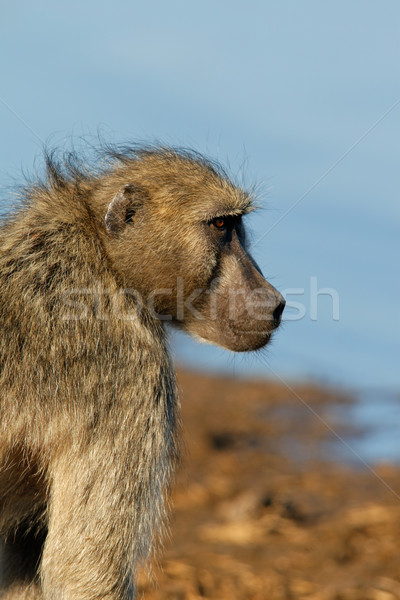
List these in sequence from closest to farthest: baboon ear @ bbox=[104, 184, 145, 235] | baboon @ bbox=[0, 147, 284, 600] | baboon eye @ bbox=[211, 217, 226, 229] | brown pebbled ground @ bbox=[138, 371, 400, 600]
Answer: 1. baboon @ bbox=[0, 147, 284, 600]
2. baboon ear @ bbox=[104, 184, 145, 235]
3. baboon eye @ bbox=[211, 217, 226, 229]
4. brown pebbled ground @ bbox=[138, 371, 400, 600]

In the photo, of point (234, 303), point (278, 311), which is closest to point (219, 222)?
point (234, 303)

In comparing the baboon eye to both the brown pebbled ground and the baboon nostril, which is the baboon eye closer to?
the baboon nostril

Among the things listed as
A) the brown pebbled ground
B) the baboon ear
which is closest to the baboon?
the baboon ear

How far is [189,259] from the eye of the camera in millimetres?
4164

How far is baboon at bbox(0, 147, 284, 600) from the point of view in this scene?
12.4 ft

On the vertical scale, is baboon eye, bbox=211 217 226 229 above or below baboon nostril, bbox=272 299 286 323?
above

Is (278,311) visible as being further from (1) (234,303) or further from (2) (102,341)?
(2) (102,341)

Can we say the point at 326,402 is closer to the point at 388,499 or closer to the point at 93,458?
the point at 388,499

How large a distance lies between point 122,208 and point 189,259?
0.38 meters

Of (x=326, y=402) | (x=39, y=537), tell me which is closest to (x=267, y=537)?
(x=39, y=537)

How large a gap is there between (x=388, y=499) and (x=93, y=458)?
435cm

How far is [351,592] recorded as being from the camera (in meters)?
5.24

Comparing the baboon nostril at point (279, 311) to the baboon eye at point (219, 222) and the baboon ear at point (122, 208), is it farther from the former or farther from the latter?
the baboon ear at point (122, 208)

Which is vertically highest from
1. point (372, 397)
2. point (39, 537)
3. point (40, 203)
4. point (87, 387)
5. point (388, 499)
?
point (40, 203)
